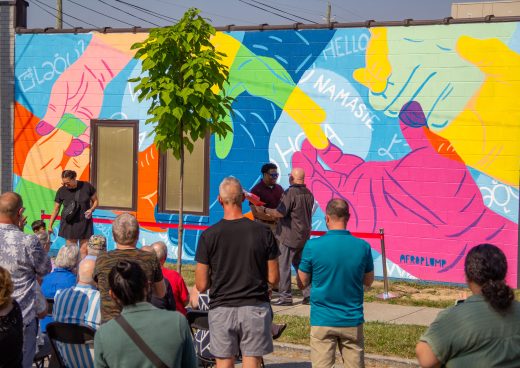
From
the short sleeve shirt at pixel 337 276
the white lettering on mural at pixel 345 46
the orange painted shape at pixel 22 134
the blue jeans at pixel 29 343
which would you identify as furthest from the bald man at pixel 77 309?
the orange painted shape at pixel 22 134

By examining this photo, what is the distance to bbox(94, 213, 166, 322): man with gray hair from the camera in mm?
6066

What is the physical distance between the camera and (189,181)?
15.8m

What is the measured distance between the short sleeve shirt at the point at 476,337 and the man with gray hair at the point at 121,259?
2.46 m

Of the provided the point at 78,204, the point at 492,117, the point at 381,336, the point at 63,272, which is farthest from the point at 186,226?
the point at 63,272

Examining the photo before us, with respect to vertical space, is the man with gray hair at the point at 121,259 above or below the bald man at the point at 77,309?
above

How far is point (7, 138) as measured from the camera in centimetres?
1761

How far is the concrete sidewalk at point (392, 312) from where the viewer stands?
10.9m

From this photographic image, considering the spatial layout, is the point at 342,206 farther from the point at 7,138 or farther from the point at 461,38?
the point at 7,138

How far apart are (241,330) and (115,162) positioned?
415 inches

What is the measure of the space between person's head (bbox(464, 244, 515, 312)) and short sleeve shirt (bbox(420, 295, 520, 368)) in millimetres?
42

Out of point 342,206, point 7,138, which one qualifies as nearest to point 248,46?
point 7,138

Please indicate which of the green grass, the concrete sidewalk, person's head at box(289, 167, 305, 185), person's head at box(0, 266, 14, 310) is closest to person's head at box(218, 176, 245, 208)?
person's head at box(0, 266, 14, 310)

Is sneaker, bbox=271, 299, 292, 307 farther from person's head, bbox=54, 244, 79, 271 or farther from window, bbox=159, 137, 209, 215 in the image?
person's head, bbox=54, 244, 79, 271

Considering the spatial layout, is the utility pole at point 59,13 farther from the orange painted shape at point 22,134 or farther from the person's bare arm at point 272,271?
the person's bare arm at point 272,271
